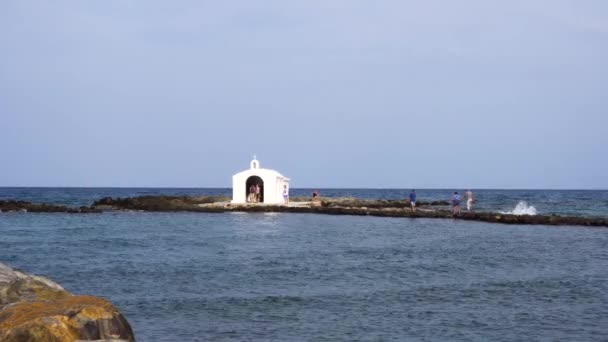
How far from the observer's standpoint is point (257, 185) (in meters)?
56.7

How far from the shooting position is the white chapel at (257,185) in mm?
54219

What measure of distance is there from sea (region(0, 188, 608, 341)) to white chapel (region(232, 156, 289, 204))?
49.3 ft

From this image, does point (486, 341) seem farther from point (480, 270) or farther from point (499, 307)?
point (480, 270)

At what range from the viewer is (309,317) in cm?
1549

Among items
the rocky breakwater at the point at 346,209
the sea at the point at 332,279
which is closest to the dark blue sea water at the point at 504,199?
the rocky breakwater at the point at 346,209

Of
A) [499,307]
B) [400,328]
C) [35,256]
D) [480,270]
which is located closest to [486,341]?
[400,328]

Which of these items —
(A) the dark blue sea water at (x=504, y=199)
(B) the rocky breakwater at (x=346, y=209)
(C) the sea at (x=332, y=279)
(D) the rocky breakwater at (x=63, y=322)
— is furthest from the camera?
(A) the dark blue sea water at (x=504, y=199)

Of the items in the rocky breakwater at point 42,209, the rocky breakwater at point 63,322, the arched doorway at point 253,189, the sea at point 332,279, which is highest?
the arched doorway at point 253,189

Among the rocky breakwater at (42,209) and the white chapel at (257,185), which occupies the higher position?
the white chapel at (257,185)

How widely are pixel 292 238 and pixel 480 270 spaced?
38.0 feet

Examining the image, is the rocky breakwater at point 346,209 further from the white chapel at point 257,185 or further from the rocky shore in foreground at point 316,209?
the white chapel at point 257,185

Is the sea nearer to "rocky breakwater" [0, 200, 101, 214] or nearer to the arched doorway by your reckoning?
"rocky breakwater" [0, 200, 101, 214]

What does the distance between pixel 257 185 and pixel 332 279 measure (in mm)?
36263

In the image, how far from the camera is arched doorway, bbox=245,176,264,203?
55922 millimetres
